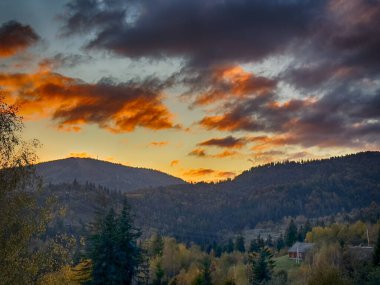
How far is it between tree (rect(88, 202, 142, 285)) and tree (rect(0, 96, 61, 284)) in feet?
90.1

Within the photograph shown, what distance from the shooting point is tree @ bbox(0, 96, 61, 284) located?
3019cm

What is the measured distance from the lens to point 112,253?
60.8 meters

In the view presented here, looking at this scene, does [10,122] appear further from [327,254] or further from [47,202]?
[327,254]

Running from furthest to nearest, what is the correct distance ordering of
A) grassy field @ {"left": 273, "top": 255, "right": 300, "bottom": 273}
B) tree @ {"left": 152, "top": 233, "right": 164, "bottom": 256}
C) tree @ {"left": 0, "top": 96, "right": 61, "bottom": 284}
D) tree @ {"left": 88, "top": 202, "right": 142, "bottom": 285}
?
tree @ {"left": 152, "top": 233, "right": 164, "bottom": 256}
grassy field @ {"left": 273, "top": 255, "right": 300, "bottom": 273}
tree @ {"left": 88, "top": 202, "right": 142, "bottom": 285}
tree @ {"left": 0, "top": 96, "right": 61, "bottom": 284}

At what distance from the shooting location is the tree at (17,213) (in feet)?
99.0

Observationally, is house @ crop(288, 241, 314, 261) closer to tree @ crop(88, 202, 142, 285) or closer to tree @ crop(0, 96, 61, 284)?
tree @ crop(88, 202, 142, 285)

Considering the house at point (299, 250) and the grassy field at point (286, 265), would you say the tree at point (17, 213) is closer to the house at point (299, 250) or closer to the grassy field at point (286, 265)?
the grassy field at point (286, 265)

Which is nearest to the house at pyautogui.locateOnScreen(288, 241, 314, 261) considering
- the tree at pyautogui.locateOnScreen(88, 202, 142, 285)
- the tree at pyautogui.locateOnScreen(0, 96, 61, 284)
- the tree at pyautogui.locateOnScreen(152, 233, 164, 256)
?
the tree at pyautogui.locateOnScreen(152, 233, 164, 256)

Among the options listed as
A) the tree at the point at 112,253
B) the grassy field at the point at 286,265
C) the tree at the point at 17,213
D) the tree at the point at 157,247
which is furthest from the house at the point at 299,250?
the tree at the point at 17,213

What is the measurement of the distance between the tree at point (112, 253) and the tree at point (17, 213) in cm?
2747

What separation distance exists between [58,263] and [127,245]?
29865 mm

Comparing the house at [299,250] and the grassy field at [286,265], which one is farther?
the house at [299,250]

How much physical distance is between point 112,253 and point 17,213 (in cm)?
3049

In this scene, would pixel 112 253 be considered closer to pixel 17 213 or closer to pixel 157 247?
pixel 17 213
